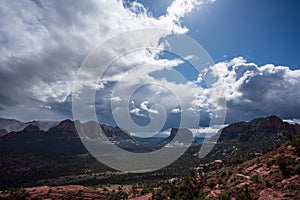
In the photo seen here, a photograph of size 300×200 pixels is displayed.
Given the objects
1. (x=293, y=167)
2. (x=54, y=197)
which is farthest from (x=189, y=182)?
(x=54, y=197)

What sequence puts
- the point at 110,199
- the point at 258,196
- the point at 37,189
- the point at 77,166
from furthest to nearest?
the point at 77,166, the point at 37,189, the point at 110,199, the point at 258,196

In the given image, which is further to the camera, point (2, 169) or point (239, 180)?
point (2, 169)

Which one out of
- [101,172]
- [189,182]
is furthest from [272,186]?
[101,172]

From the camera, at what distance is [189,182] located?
3694cm

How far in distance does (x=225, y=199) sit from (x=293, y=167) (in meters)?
8.61

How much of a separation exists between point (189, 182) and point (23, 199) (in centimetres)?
2840

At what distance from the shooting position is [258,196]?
24.8 m

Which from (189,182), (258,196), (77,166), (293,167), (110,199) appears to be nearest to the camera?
(258,196)

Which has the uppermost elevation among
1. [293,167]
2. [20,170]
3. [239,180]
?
[293,167]

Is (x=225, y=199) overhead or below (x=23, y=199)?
overhead

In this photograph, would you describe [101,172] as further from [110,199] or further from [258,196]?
[258,196]

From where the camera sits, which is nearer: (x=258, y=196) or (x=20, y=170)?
(x=258, y=196)

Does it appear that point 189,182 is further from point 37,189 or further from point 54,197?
point 37,189

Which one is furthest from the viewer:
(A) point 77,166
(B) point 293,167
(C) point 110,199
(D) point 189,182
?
(A) point 77,166
